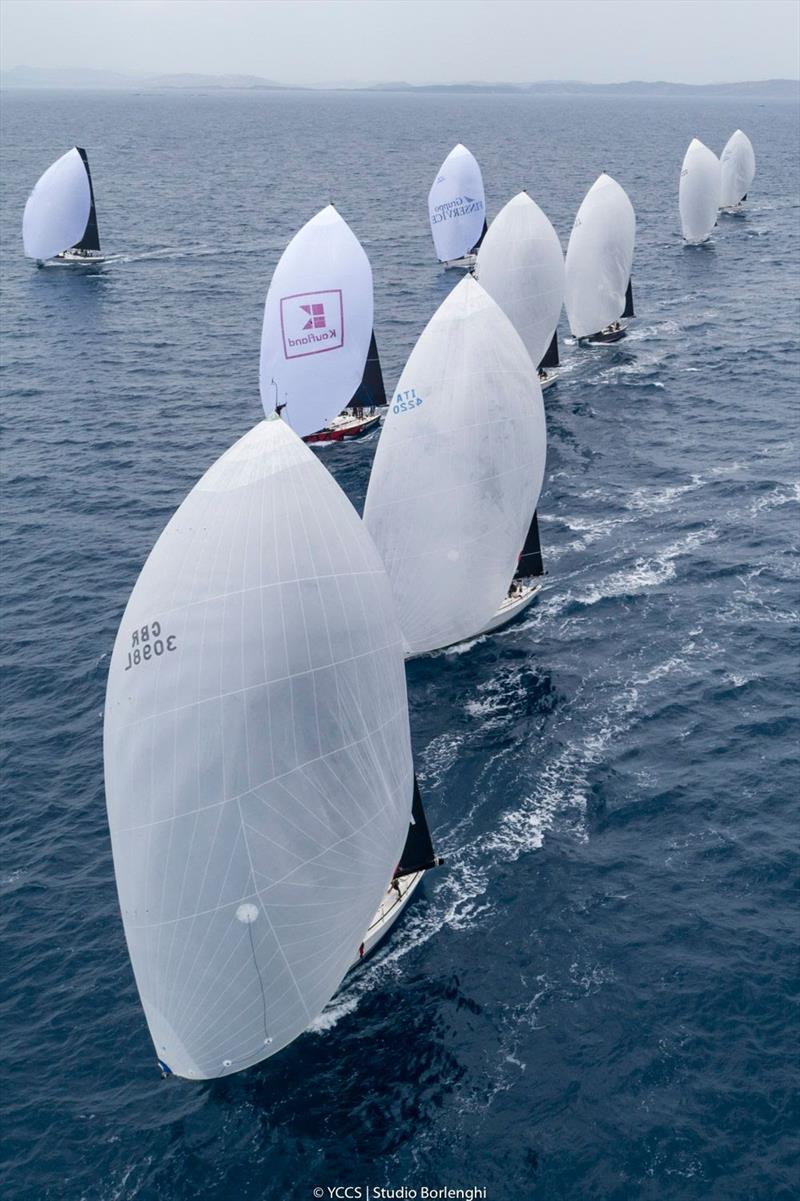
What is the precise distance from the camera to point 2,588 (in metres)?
55.1

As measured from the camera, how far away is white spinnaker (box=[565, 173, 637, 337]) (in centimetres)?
8625

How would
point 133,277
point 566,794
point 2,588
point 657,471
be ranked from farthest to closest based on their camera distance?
point 133,277
point 657,471
point 2,588
point 566,794

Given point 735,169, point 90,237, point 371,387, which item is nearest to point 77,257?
point 90,237

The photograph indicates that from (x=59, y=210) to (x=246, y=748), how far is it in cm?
10804

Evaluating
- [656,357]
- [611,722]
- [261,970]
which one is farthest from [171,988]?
[656,357]

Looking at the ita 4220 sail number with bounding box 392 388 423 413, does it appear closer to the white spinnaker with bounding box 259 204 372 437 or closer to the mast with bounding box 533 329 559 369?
the white spinnaker with bounding box 259 204 372 437

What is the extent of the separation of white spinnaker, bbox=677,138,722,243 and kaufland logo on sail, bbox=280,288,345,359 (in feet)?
250

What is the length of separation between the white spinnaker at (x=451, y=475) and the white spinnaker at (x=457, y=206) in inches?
2735

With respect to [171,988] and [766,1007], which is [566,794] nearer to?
[766,1007]

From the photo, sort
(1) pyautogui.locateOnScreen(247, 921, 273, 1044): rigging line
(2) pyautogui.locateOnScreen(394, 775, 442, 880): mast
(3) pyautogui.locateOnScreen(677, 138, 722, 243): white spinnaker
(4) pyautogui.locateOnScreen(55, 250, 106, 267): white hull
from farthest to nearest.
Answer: (3) pyautogui.locateOnScreen(677, 138, 722, 243): white spinnaker
(4) pyautogui.locateOnScreen(55, 250, 106, 267): white hull
(2) pyautogui.locateOnScreen(394, 775, 442, 880): mast
(1) pyautogui.locateOnScreen(247, 921, 273, 1044): rigging line

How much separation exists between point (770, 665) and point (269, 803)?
94.1ft

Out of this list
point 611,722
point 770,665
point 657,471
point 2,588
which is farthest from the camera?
point 657,471

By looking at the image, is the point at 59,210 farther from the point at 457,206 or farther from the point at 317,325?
the point at 317,325

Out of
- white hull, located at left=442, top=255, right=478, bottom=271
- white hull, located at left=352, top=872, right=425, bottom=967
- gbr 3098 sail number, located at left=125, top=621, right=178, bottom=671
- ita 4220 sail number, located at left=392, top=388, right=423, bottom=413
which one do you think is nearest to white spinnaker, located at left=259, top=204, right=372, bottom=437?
ita 4220 sail number, located at left=392, top=388, right=423, bottom=413
